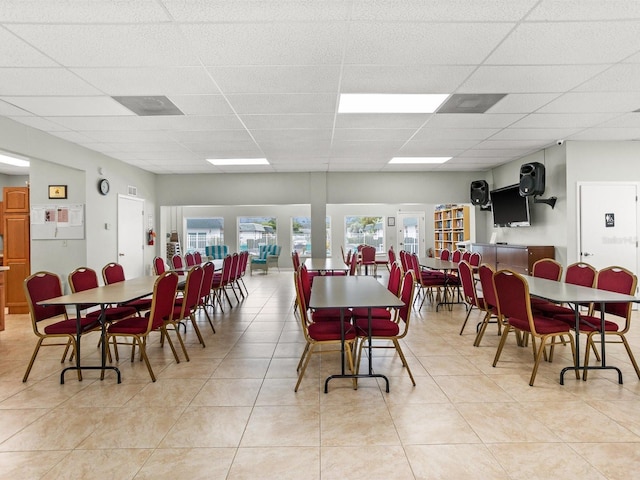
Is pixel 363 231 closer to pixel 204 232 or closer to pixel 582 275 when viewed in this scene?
pixel 204 232

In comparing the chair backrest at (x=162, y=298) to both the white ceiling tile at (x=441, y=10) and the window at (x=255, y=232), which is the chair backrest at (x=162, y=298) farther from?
the window at (x=255, y=232)

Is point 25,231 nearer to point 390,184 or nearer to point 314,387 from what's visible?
point 314,387

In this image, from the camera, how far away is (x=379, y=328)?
132 inches

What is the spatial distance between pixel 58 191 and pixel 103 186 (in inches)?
27.8

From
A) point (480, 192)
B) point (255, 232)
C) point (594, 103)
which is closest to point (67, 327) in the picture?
point (594, 103)

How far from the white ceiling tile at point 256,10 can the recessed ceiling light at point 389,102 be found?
155cm

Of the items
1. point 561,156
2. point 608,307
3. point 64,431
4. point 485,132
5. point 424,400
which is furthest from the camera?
point 561,156

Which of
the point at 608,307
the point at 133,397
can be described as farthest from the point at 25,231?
the point at 608,307

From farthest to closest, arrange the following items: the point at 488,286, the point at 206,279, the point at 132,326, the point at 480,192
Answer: the point at 480,192 < the point at 206,279 < the point at 488,286 < the point at 132,326

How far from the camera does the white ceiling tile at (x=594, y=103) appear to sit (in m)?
4.23

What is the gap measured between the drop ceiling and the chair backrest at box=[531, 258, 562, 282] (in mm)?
1854

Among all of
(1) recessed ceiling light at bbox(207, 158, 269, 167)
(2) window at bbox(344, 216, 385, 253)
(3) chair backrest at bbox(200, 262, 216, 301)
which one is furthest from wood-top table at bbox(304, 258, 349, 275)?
(2) window at bbox(344, 216, 385, 253)

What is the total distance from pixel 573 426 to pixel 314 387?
1.82 meters

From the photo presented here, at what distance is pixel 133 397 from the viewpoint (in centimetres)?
307
